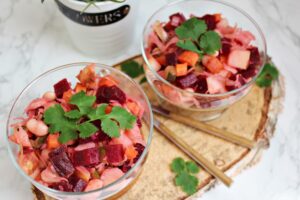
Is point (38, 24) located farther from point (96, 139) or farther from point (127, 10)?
point (96, 139)

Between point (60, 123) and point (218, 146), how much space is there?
725 mm

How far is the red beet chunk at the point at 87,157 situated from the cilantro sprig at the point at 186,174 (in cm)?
43

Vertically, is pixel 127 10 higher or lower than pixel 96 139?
higher

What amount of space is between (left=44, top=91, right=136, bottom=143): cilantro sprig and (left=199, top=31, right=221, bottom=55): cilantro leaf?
475mm

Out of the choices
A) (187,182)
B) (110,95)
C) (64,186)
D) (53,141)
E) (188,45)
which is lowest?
(187,182)

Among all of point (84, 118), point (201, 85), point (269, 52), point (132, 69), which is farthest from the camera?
point (269, 52)

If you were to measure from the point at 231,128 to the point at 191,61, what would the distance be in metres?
0.37

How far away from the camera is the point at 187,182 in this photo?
1979 millimetres

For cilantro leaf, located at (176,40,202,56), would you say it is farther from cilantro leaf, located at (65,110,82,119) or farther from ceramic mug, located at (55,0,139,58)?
cilantro leaf, located at (65,110,82,119)

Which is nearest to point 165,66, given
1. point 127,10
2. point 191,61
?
point 191,61

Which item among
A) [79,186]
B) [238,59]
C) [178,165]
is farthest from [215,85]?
[79,186]

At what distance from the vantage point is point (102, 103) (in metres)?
1.87

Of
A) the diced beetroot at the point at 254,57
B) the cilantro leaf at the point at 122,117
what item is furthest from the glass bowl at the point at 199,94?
the cilantro leaf at the point at 122,117

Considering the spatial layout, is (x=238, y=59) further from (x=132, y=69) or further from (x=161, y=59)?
(x=132, y=69)
